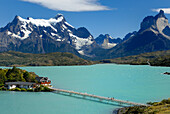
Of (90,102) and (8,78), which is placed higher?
(8,78)

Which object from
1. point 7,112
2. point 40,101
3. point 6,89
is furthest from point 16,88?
point 7,112

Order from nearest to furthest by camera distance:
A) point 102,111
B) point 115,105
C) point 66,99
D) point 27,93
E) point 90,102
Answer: point 102,111 < point 115,105 < point 90,102 < point 66,99 < point 27,93

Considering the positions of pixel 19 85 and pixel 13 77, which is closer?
pixel 19 85

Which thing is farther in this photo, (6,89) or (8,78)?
(8,78)

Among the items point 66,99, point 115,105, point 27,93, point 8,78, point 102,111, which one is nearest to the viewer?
point 102,111

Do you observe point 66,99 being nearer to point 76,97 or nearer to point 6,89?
point 76,97

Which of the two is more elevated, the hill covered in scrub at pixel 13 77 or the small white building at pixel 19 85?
the hill covered in scrub at pixel 13 77

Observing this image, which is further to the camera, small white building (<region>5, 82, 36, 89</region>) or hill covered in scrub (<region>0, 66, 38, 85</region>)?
hill covered in scrub (<region>0, 66, 38, 85</region>)

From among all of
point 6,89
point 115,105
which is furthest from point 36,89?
point 115,105

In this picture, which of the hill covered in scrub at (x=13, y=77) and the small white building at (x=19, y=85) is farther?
the hill covered in scrub at (x=13, y=77)

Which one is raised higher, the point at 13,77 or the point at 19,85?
the point at 13,77

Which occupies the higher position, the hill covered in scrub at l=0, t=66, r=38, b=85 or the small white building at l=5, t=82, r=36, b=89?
the hill covered in scrub at l=0, t=66, r=38, b=85
